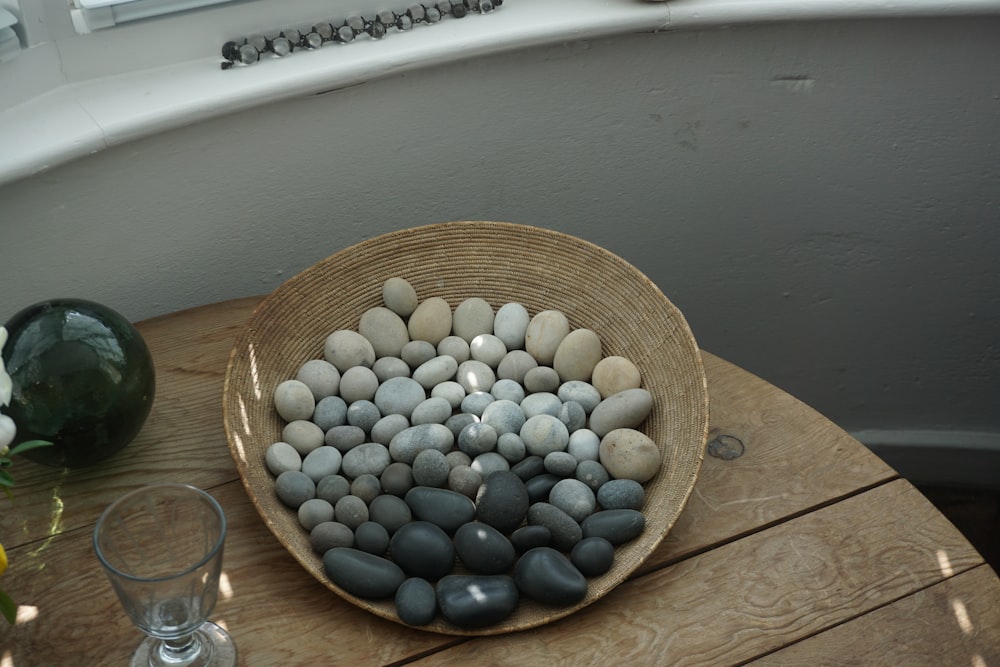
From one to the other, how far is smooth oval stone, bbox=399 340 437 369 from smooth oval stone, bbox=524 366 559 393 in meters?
0.09

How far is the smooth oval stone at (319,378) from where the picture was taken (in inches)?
31.5

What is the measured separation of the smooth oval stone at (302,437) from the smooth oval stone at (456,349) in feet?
0.46

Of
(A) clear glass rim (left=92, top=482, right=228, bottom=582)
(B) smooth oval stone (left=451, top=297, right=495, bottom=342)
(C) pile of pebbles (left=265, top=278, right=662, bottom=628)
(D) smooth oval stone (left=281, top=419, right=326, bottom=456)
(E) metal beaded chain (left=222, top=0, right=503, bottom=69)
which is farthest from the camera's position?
(E) metal beaded chain (left=222, top=0, right=503, bottom=69)

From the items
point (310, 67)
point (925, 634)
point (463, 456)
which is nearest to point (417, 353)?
point (463, 456)

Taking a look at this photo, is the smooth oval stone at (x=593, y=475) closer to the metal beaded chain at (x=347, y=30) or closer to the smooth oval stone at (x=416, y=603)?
the smooth oval stone at (x=416, y=603)

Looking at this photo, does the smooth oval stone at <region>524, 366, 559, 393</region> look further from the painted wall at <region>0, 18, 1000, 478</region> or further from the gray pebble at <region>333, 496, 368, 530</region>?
the painted wall at <region>0, 18, 1000, 478</region>

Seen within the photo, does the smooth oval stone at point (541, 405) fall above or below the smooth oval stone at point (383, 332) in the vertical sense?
below

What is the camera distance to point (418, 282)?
0.88m

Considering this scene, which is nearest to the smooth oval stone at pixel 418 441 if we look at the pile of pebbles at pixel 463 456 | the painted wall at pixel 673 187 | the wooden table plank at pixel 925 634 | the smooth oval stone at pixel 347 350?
the pile of pebbles at pixel 463 456

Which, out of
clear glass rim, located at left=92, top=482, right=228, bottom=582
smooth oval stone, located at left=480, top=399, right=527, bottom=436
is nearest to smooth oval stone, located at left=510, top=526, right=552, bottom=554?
smooth oval stone, located at left=480, top=399, right=527, bottom=436

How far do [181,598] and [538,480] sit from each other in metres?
0.28

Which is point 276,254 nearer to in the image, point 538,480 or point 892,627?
point 538,480

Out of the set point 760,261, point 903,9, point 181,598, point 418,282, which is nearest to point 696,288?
point 760,261

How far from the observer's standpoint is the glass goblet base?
0.61 metres
